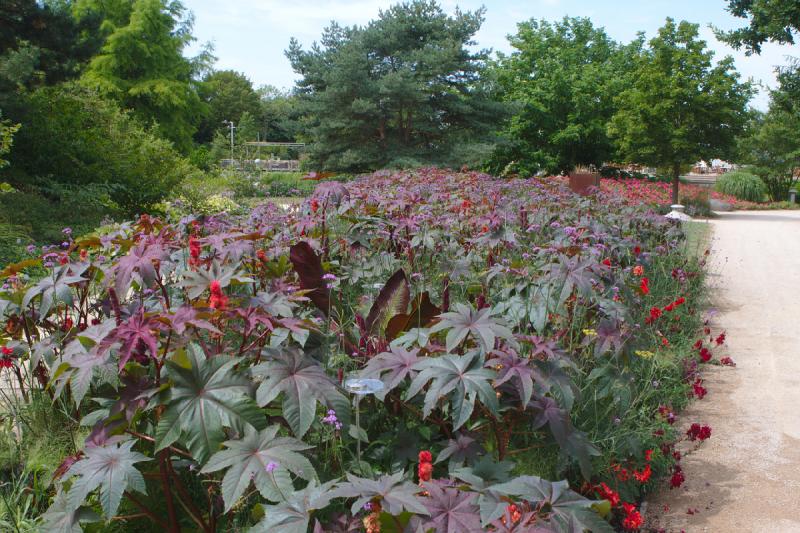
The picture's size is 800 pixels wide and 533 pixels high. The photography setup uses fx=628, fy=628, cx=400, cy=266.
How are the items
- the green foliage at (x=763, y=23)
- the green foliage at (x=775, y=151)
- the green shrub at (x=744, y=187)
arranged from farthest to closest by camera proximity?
1. the green foliage at (x=775, y=151)
2. the green shrub at (x=744, y=187)
3. the green foliage at (x=763, y=23)

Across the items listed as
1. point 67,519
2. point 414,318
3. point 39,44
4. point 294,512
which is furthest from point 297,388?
point 39,44

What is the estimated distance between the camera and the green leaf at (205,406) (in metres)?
1.64

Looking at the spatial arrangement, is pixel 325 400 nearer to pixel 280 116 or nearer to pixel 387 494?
pixel 387 494

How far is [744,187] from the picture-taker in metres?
25.6

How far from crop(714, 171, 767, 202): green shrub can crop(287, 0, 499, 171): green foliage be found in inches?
420

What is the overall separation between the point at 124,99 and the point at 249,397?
3139 cm

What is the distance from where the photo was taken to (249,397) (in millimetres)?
1753

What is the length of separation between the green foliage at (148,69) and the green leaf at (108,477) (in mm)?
28254

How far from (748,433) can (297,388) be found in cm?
273

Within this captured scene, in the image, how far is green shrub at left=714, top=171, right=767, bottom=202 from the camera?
2558 centimetres

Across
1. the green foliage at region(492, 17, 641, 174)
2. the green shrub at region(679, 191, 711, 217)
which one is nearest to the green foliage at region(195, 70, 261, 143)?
the green foliage at region(492, 17, 641, 174)

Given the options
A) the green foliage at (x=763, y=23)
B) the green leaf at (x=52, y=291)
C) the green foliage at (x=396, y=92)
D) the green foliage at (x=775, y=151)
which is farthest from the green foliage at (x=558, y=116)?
the green leaf at (x=52, y=291)

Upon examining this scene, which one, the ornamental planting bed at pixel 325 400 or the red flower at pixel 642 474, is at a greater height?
the ornamental planting bed at pixel 325 400

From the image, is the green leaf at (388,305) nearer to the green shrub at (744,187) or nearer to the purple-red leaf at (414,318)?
the purple-red leaf at (414,318)
